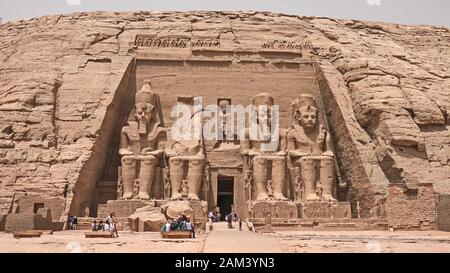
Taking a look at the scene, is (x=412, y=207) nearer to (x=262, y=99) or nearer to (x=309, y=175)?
(x=309, y=175)

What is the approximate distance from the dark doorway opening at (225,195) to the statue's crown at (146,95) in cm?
379

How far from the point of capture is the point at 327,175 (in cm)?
1566

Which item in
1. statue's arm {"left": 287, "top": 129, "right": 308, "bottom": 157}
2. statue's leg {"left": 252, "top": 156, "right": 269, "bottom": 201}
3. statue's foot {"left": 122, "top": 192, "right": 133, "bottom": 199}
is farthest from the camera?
statue's arm {"left": 287, "top": 129, "right": 308, "bottom": 157}

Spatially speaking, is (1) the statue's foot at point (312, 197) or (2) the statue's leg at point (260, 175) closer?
(1) the statue's foot at point (312, 197)

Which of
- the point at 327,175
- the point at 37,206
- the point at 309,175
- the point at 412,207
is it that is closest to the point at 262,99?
the point at 309,175

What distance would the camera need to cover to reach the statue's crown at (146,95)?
54.7ft

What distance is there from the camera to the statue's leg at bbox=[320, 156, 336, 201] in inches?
A: 613

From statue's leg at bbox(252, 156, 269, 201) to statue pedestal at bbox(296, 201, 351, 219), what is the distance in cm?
144

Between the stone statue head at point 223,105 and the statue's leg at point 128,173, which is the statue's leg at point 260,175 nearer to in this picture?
the stone statue head at point 223,105

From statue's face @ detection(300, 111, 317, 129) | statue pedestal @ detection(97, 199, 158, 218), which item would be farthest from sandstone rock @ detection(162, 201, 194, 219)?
statue's face @ detection(300, 111, 317, 129)

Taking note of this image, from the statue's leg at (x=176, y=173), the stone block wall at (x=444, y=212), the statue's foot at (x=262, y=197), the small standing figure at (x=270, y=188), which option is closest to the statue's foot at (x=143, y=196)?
the statue's leg at (x=176, y=173)

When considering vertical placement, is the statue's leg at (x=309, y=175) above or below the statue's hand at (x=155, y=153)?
below

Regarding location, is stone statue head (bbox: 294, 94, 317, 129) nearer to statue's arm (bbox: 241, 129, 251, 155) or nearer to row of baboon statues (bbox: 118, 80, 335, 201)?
row of baboon statues (bbox: 118, 80, 335, 201)

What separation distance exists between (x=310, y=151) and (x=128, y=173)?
610 cm
